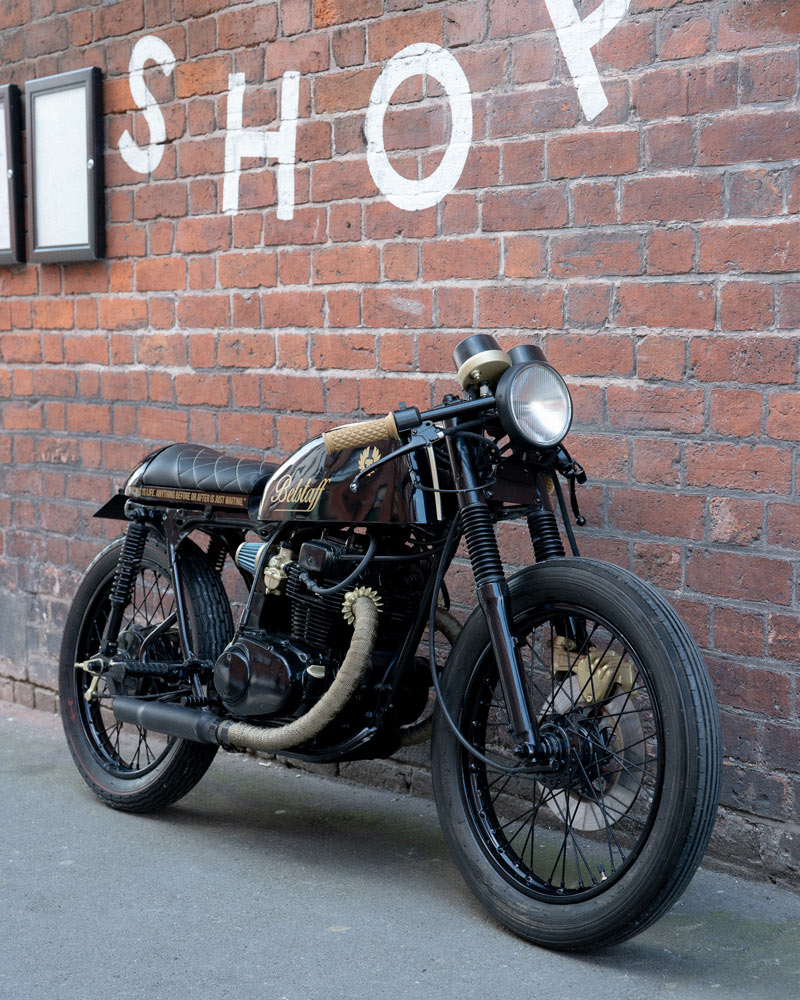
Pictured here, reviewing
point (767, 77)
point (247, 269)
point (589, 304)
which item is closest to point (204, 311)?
point (247, 269)

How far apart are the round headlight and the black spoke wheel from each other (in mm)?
1343

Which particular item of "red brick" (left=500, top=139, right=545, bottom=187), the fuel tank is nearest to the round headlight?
the fuel tank

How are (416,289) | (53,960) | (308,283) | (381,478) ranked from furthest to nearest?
(308,283) < (416,289) < (381,478) < (53,960)

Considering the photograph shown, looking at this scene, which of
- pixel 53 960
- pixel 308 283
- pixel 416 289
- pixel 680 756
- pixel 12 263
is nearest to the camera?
pixel 680 756

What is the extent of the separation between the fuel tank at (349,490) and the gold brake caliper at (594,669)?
474 millimetres

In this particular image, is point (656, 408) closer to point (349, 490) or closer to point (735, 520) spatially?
point (735, 520)

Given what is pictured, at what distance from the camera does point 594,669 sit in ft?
9.88

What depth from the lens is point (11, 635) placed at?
5.47m

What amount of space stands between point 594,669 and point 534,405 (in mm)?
649

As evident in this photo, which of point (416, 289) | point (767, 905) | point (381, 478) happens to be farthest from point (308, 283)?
point (767, 905)

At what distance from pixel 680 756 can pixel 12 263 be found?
375cm

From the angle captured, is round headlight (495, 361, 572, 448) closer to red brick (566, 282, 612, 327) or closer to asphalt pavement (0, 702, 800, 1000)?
red brick (566, 282, 612, 327)

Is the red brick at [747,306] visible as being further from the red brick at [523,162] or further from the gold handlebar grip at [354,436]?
the gold handlebar grip at [354,436]

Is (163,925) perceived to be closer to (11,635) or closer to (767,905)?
(767,905)
